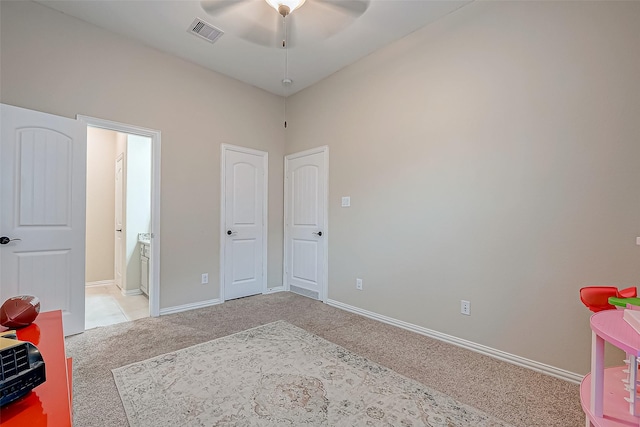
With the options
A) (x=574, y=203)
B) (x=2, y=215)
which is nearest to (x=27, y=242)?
(x=2, y=215)

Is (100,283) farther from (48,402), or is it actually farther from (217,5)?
(48,402)

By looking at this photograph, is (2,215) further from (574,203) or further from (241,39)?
Result: (574,203)

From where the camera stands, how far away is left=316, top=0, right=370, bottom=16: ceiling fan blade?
Result: 253 cm

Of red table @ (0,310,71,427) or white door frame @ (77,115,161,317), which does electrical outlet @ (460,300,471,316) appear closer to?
red table @ (0,310,71,427)

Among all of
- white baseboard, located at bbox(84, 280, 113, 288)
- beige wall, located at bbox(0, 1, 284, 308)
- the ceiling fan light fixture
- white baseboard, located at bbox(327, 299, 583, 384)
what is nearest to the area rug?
white baseboard, located at bbox(327, 299, 583, 384)

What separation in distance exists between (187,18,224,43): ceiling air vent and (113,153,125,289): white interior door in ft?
8.02

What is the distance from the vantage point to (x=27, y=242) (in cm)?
250

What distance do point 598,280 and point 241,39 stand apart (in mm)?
3694

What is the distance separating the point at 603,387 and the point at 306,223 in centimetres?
336

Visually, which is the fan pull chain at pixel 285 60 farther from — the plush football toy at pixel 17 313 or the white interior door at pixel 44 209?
the plush football toy at pixel 17 313

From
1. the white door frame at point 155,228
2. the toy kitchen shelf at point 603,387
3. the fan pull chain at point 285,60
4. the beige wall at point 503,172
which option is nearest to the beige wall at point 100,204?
the white door frame at point 155,228

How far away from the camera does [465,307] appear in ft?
8.47

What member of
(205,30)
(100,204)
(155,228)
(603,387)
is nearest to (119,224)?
(100,204)

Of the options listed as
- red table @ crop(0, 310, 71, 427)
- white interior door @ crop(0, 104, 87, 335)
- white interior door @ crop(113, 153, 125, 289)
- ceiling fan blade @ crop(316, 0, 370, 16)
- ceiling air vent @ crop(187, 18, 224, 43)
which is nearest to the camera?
red table @ crop(0, 310, 71, 427)
